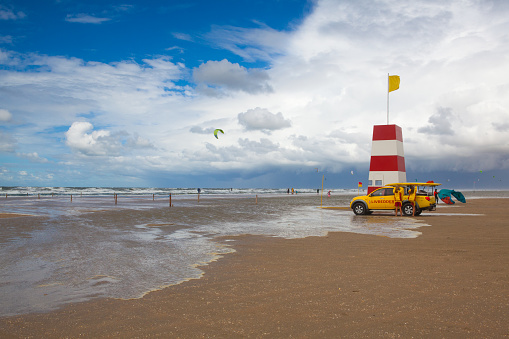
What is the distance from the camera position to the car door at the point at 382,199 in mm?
21828

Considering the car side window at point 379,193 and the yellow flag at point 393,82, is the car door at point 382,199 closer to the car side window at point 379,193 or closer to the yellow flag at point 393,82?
the car side window at point 379,193

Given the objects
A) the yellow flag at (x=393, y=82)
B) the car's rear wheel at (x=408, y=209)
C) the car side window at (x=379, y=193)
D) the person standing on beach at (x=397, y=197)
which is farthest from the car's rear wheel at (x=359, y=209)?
the yellow flag at (x=393, y=82)

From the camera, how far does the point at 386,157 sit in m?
25.1

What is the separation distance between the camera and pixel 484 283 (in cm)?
611

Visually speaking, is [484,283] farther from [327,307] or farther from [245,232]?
[245,232]

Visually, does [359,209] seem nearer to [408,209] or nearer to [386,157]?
[408,209]

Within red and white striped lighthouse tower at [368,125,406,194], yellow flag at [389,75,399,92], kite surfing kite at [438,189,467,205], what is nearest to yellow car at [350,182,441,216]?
red and white striped lighthouse tower at [368,125,406,194]

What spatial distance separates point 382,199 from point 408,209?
151 cm

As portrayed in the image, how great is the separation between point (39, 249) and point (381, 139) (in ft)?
69.2

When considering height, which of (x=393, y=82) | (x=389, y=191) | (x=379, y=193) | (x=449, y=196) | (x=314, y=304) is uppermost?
(x=393, y=82)

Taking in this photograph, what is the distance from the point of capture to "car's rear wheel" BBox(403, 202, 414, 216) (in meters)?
21.5

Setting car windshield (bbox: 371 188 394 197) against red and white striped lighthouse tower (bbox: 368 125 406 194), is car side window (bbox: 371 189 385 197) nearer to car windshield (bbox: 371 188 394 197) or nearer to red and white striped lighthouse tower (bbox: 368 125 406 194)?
car windshield (bbox: 371 188 394 197)

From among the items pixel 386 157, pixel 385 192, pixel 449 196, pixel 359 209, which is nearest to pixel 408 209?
pixel 385 192

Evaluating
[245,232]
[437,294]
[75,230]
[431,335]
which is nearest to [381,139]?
[245,232]
